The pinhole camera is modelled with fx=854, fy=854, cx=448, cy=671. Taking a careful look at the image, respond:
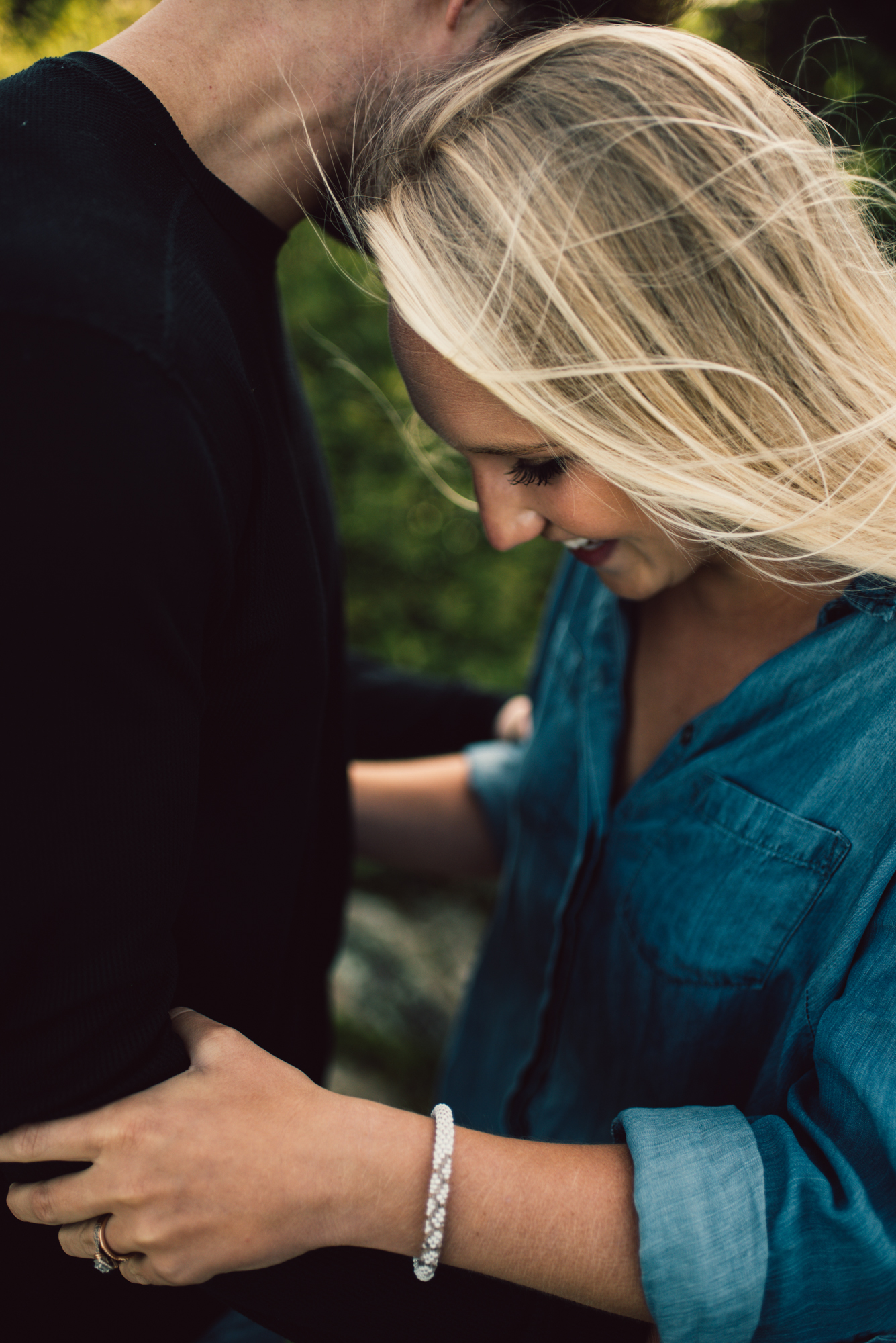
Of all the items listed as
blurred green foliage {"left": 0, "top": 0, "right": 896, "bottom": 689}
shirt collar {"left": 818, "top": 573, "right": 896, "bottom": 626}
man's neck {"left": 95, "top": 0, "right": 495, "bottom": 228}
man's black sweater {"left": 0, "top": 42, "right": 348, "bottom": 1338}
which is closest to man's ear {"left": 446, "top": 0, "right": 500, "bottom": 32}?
man's neck {"left": 95, "top": 0, "right": 495, "bottom": 228}

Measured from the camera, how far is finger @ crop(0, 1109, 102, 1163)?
3.08ft

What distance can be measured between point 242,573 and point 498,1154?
0.79 meters

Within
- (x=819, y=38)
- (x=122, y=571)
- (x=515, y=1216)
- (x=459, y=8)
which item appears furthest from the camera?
(x=819, y=38)

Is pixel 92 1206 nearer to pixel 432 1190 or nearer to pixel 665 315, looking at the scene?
pixel 432 1190

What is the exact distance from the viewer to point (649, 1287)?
1025 millimetres

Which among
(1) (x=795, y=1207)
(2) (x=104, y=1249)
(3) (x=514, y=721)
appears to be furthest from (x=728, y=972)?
(3) (x=514, y=721)

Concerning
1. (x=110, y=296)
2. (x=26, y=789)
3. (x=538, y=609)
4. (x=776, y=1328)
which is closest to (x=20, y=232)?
(x=110, y=296)

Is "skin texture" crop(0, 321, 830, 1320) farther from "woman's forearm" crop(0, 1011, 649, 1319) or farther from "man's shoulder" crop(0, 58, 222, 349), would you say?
"man's shoulder" crop(0, 58, 222, 349)

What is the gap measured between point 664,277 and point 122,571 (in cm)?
71

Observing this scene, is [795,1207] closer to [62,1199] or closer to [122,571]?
[62,1199]

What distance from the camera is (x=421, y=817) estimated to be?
2.23 metres

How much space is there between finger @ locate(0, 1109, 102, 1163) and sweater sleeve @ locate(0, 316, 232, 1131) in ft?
0.05

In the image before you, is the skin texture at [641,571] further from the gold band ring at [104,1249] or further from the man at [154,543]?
the gold band ring at [104,1249]

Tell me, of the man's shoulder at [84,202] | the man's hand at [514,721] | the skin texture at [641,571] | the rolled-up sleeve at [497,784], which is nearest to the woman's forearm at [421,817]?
the rolled-up sleeve at [497,784]
